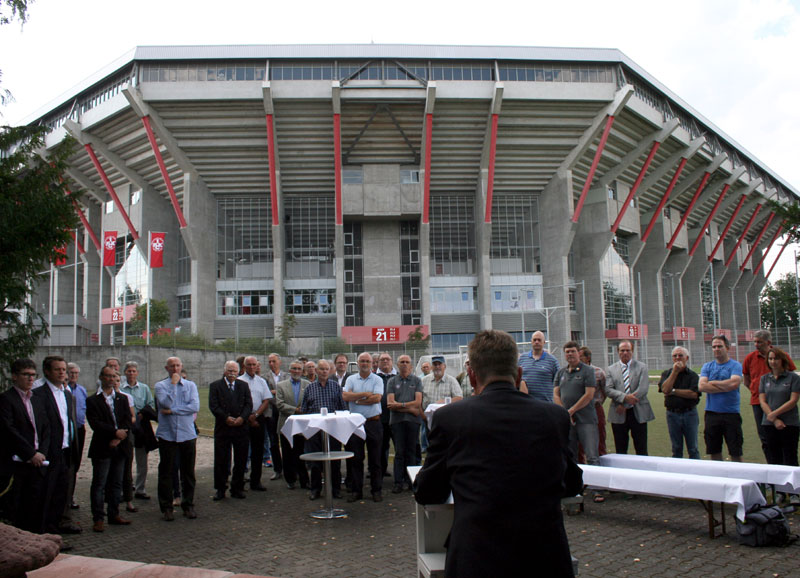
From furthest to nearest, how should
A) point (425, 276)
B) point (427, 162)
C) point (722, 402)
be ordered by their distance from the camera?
point (425, 276) → point (427, 162) → point (722, 402)

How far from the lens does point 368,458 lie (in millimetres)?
7645

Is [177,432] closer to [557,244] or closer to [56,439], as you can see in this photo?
[56,439]

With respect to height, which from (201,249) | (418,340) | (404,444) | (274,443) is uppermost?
(201,249)

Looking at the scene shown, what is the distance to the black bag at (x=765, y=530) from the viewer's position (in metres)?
5.00

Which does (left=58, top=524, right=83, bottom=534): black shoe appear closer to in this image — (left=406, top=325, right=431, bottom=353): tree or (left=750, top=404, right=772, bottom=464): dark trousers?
(left=750, top=404, right=772, bottom=464): dark trousers

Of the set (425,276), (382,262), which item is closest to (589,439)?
(425,276)

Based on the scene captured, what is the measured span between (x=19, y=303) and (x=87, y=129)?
35.3m

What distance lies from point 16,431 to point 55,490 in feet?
2.58

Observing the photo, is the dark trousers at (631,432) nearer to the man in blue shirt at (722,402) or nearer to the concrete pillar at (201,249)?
the man in blue shirt at (722,402)

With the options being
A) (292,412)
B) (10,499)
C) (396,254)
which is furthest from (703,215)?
(10,499)

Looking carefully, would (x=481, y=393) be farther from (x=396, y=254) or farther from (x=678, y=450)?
(x=396, y=254)

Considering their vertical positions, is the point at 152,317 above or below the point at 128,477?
above

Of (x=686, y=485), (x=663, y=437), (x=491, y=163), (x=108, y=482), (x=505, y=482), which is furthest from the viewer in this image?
(x=491, y=163)

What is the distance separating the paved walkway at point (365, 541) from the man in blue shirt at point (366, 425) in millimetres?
263
